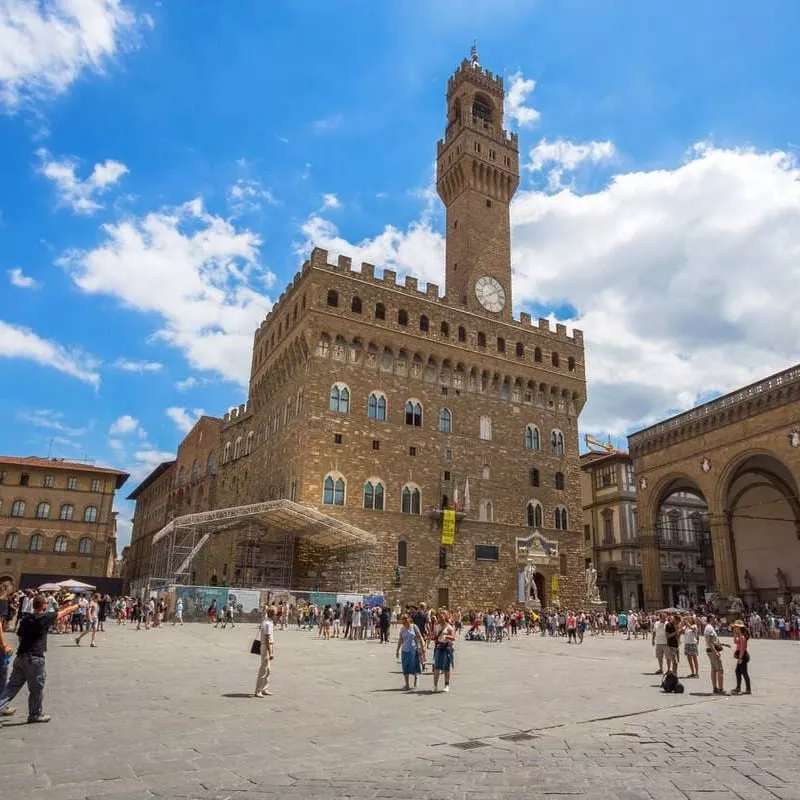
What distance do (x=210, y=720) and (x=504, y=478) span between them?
30962 millimetres

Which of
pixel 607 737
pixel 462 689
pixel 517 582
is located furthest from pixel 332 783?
pixel 517 582

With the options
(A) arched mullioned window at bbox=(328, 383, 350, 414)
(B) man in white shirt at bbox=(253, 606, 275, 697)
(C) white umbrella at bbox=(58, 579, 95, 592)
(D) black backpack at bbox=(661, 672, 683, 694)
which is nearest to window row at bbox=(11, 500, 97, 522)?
(C) white umbrella at bbox=(58, 579, 95, 592)

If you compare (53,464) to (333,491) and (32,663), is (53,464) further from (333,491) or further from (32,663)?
(32,663)

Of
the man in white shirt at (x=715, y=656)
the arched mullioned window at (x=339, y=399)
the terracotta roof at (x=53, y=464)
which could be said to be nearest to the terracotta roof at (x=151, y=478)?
the terracotta roof at (x=53, y=464)

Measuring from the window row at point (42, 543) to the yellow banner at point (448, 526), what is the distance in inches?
1323

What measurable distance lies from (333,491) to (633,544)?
28189 mm

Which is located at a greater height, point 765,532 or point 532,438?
point 532,438

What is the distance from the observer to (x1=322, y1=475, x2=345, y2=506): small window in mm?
32250

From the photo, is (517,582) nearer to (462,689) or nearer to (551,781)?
(462,689)

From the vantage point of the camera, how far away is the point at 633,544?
49750mm

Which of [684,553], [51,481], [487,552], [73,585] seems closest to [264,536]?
[73,585]

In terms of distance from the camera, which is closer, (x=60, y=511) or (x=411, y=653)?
(x=411, y=653)

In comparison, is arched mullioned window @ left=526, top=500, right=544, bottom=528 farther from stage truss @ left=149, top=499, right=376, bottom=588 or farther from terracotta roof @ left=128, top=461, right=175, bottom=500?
terracotta roof @ left=128, top=461, right=175, bottom=500

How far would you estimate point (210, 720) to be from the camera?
331 inches
